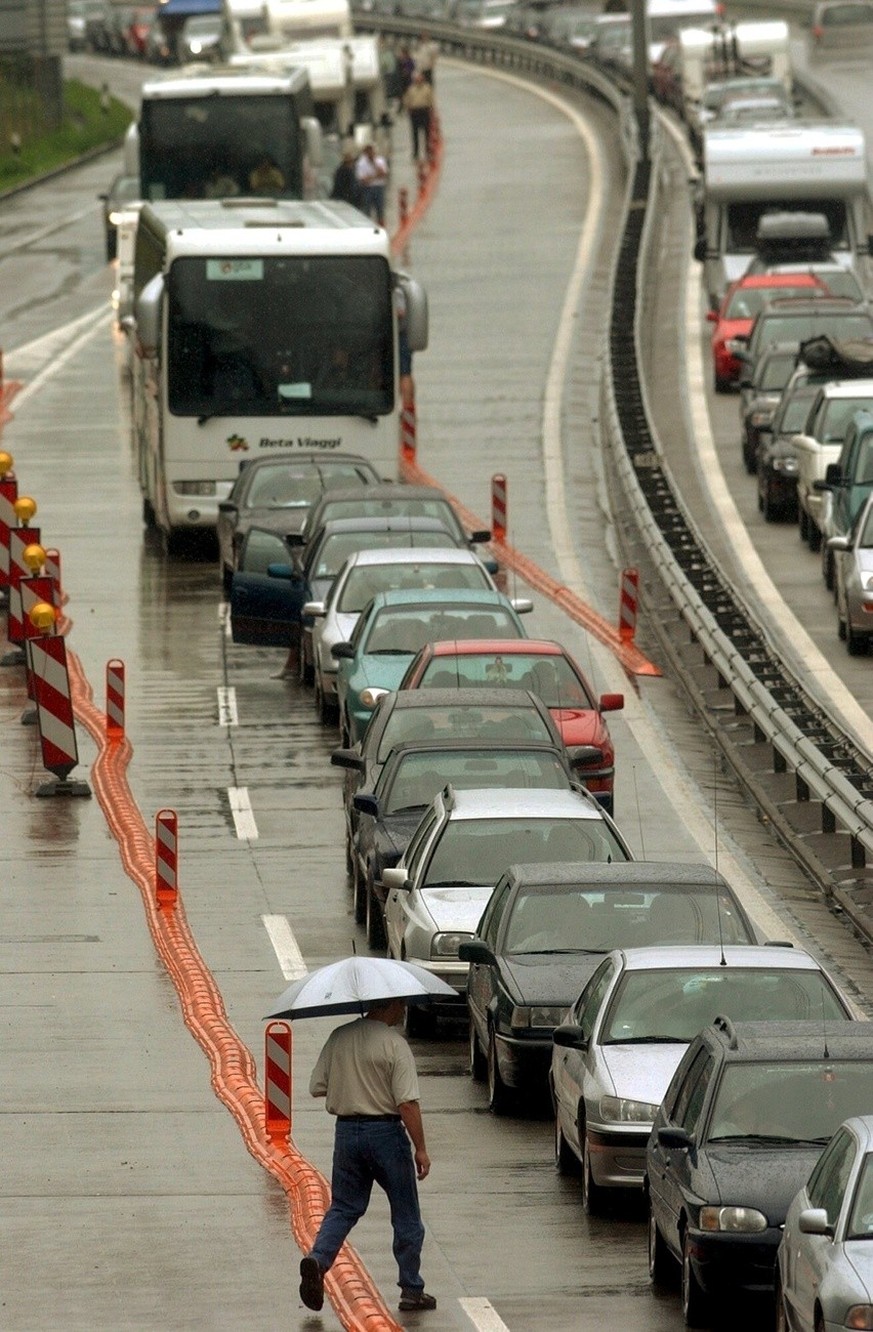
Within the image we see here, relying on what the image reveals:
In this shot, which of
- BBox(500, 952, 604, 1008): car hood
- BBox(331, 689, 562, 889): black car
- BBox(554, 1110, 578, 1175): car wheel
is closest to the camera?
BBox(554, 1110, 578, 1175): car wheel

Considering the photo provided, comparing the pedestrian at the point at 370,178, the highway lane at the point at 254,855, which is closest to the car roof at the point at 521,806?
the highway lane at the point at 254,855

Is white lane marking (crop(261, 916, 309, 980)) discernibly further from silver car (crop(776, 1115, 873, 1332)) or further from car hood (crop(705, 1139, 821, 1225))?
silver car (crop(776, 1115, 873, 1332))

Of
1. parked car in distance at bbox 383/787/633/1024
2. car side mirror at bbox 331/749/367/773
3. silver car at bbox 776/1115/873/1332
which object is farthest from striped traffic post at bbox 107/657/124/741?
silver car at bbox 776/1115/873/1332

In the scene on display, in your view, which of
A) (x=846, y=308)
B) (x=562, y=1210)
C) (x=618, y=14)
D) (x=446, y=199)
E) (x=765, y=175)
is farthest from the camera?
(x=618, y=14)

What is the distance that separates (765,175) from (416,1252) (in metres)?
36.8

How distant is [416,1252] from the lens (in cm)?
1210

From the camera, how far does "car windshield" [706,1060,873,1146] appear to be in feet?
40.5

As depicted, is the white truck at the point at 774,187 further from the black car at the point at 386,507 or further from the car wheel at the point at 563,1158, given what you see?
the car wheel at the point at 563,1158

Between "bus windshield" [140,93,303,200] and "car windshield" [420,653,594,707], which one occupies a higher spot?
"car windshield" [420,653,594,707]

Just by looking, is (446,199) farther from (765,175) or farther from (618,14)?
(618,14)

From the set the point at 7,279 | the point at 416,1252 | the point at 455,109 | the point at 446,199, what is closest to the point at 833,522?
the point at 416,1252

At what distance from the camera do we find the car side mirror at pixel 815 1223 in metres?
10.6

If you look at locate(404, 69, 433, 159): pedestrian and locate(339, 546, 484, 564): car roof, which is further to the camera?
locate(404, 69, 433, 159): pedestrian

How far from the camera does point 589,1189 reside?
45.5 ft
